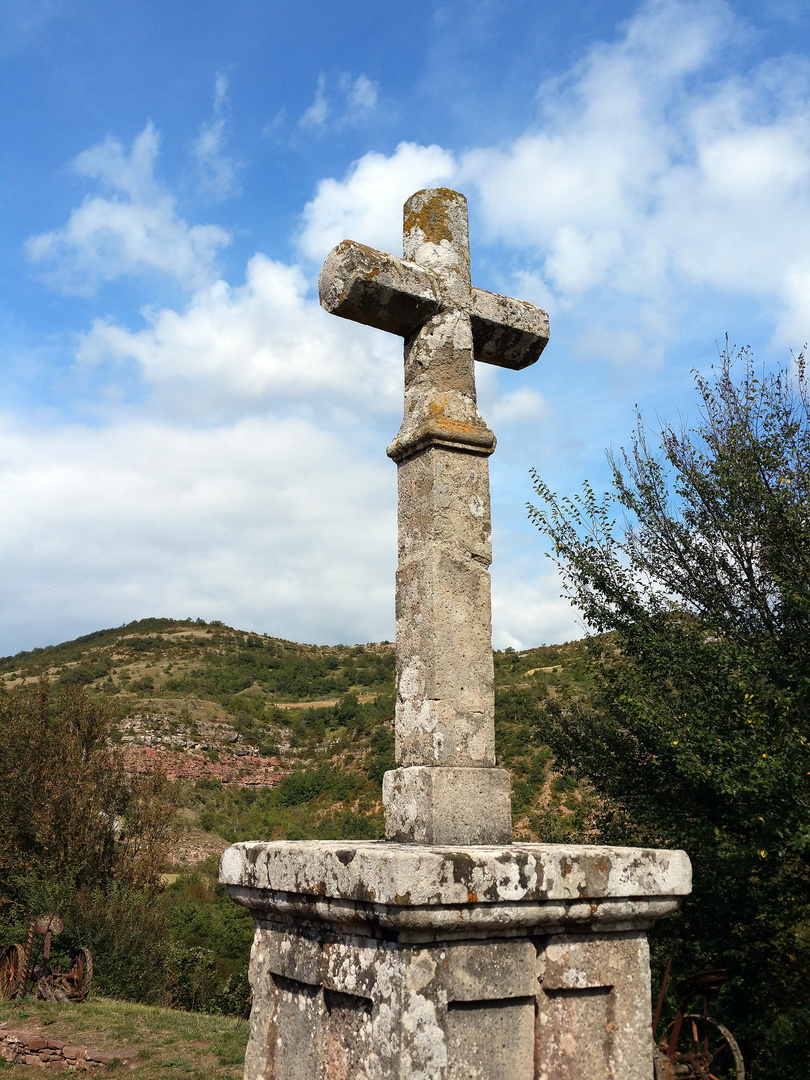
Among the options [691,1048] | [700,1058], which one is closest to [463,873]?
[700,1058]

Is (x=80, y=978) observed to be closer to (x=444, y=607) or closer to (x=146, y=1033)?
(x=146, y=1033)

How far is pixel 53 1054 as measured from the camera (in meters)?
10.7

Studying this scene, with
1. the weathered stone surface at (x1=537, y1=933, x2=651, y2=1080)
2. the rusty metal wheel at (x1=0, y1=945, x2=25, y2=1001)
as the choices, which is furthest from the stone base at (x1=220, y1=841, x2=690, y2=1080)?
the rusty metal wheel at (x1=0, y1=945, x2=25, y2=1001)

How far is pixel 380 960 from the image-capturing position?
239 cm

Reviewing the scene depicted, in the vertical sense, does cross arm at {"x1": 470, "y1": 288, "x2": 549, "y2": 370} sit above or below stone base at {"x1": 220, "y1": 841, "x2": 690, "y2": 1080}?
above

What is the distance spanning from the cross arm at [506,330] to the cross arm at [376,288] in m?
0.25

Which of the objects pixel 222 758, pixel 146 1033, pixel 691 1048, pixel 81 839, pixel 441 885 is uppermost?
pixel 441 885

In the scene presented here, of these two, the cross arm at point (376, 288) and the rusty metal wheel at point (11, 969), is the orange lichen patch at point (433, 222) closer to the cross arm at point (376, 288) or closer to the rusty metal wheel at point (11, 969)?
the cross arm at point (376, 288)

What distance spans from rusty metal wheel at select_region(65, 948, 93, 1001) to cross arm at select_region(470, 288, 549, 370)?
543 inches

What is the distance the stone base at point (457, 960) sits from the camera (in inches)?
89.6

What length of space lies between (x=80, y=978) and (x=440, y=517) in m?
14.1

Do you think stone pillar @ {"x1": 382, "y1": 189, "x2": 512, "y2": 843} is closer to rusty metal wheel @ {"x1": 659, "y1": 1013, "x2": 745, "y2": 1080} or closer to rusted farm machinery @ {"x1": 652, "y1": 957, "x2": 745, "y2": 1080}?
rusted farm machinery @ {"x1": 652, "y1": 957, "x2": 745, "y2": 1080}

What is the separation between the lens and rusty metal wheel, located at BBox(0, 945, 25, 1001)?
46.2 feet

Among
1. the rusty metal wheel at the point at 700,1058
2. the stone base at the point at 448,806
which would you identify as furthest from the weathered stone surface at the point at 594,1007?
the rusty metal wheel at the point at 700,1058
